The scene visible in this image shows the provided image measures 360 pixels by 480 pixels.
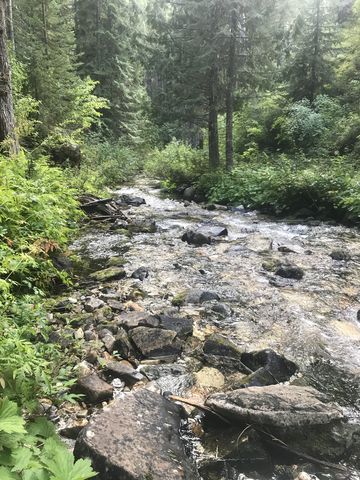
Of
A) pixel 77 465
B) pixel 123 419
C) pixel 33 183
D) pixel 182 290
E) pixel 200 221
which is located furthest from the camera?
pixel 200 221

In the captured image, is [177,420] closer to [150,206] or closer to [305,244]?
[305,244]

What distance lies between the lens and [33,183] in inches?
295

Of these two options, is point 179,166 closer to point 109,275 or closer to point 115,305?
point 109,275

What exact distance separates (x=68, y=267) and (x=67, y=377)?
334 cm

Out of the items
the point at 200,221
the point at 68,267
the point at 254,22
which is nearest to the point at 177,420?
the point at 68,267

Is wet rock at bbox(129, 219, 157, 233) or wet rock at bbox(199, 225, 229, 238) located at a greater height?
wet rock at bbox(129, 219, 157, 233)

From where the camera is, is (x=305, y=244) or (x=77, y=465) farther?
(x=305, y=244)

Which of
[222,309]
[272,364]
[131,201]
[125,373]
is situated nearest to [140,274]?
[222,309]

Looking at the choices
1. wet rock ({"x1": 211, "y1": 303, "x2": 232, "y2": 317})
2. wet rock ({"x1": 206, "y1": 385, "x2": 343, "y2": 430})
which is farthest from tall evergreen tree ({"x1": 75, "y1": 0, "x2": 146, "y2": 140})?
wet rock ({"x1": 206, "y1": 385, "x2": 343, "y2": 430})

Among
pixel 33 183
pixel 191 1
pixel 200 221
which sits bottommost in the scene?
pixel 200 221

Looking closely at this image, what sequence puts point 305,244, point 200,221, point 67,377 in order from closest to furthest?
point 67,377 < point 305,244 < point 200,221

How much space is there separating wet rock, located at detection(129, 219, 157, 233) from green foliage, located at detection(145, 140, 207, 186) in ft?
27.8

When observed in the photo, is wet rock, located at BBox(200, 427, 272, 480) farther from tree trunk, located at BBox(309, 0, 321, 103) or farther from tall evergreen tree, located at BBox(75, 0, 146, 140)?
tall evergreen tree, located at BBox(75, 0, 146, 140)

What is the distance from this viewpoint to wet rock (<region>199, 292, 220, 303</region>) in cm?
606
